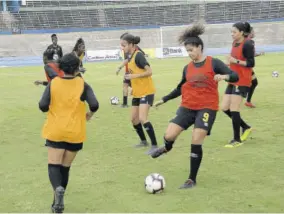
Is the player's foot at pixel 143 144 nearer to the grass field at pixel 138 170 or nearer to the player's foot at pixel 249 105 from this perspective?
the grass field at pixel 138 170

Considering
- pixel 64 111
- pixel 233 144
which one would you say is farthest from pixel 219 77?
pixel 233 144

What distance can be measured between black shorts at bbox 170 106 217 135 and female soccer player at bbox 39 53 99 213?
5.02ft

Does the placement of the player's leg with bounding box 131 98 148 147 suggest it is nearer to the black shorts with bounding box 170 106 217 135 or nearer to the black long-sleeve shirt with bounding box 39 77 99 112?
the black shorts with bounding box 170 106 217 135

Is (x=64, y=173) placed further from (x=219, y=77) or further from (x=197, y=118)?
(x=219, y=77)

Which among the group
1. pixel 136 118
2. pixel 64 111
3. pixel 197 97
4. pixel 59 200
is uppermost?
pixel 64 111

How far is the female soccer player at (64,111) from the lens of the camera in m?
5.39

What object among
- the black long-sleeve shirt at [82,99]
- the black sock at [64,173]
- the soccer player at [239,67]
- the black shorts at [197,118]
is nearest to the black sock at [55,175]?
the black sock at [64,173]

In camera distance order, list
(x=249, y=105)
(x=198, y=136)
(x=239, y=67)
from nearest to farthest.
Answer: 1. (x=198, y=136)
2. (x=239, y=67)
3. (x=249, y=105)

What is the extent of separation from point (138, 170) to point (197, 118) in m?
1.45

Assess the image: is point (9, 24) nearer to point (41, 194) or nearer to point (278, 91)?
point (278, 91)

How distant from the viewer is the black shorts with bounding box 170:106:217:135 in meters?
6.42

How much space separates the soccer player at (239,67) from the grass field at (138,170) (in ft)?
1.49

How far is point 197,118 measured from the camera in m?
6.49

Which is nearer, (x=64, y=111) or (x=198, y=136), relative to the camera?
(x=64, y=111)
